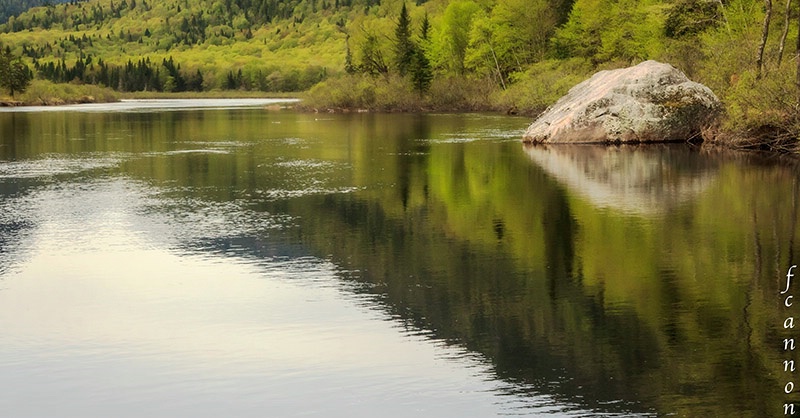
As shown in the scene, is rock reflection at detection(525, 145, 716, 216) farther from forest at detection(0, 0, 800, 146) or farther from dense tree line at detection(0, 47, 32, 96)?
dense tree line at detection(0, 47, 32, 96)

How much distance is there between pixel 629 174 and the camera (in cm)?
2873

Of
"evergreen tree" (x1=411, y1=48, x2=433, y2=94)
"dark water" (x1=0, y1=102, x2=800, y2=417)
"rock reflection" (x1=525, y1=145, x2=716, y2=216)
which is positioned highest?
"evergreen tree" (x1=411, y1=48, x2=433, y2=94)

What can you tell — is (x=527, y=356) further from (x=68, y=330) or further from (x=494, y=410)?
(x=68, y=330)

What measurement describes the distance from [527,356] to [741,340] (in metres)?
2.47

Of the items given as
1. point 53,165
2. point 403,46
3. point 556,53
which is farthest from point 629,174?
point 403,46

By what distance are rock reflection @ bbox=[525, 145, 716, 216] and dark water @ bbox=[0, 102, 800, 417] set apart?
19cm

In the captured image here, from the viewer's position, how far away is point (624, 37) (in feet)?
235

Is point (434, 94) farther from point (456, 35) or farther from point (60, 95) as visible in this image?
point (60, 95)

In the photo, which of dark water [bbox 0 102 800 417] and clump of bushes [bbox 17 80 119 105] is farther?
clump of bushes [bbox 17 80 119 105]

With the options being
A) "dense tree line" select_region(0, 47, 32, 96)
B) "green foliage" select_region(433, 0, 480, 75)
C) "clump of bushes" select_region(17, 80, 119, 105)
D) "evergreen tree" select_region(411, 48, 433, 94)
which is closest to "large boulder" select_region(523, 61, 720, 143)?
"evergreen tree" select_region(411, 48, 433, 94)

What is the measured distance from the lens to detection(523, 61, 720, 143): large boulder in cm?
3940

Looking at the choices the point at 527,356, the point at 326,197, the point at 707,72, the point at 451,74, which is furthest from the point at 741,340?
the point at 451,74

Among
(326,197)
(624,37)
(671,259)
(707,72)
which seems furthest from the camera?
(624,37)

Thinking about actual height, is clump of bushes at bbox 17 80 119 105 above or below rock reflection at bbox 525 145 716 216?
above
